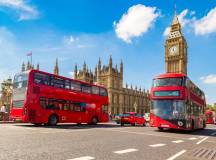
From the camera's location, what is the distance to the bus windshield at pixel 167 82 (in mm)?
17438

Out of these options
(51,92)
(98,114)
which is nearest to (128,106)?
(98,114)

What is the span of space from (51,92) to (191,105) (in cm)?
1050

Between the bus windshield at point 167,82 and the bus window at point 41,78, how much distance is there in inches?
317

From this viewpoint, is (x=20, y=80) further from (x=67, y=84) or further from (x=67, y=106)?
(x=67, y=106)

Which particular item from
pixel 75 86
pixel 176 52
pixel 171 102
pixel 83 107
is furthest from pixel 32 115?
pixel 176 52

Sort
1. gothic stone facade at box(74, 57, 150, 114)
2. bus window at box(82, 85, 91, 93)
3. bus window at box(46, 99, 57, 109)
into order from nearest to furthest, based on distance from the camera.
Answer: bus window at box(46, 99, 57, 109) < bus window at box(82, 85, 91, 93) < gothic stone facade at box(74, 57, 150, 114)

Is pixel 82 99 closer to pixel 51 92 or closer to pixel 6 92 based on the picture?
pixel 51 92

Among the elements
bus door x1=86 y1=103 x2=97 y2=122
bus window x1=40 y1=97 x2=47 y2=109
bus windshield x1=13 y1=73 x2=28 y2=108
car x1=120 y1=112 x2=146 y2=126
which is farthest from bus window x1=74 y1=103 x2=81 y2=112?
car x1=120 y1=112 x2=146 y2=126

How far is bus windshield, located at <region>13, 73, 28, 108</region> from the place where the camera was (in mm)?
18844

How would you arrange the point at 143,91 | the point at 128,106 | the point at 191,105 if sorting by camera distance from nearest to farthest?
the point at 191,105 < the point at 128,106 < the point at 143,91

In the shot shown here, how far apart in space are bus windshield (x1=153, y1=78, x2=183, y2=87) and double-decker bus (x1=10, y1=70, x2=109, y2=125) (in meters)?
7.52

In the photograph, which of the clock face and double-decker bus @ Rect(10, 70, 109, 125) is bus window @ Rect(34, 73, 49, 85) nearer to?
double-decker bus @ Rect(10, 70, 109, 125)

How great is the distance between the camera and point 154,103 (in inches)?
712

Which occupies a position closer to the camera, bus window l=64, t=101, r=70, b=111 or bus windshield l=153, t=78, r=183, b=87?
bus windshield l=153, t=78, r=183, b=87
